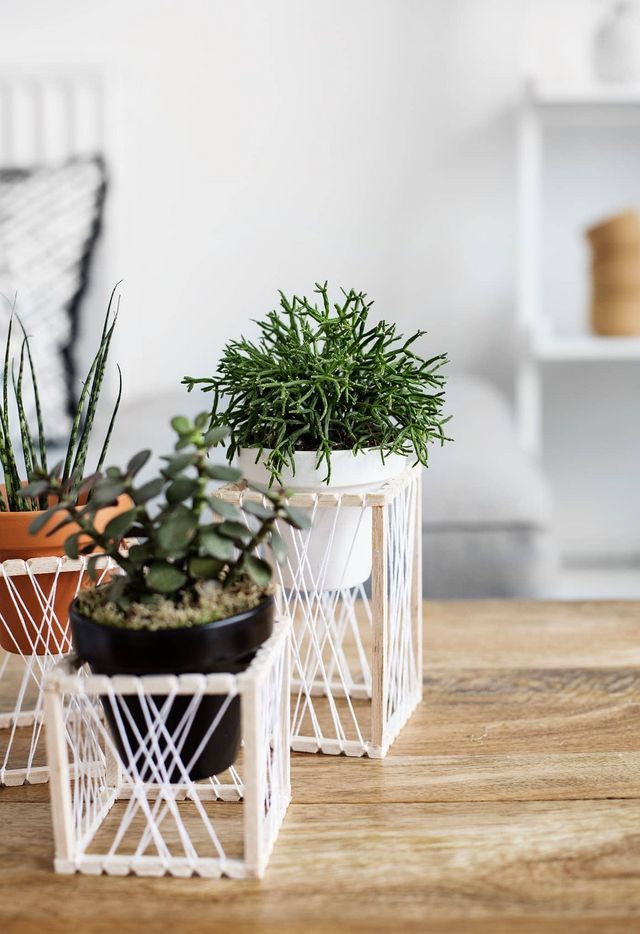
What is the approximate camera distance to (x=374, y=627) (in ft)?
2.26

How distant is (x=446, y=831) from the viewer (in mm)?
572

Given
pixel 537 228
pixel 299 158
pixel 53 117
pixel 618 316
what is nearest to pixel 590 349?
pixel 618 316

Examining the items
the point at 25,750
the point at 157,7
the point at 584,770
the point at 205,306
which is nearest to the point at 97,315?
the point at 205,306

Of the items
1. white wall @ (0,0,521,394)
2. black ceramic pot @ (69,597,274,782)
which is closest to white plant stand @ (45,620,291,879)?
black ceramic pot @ (69,597,274,782)

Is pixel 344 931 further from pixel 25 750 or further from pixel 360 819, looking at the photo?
pixel 25 750

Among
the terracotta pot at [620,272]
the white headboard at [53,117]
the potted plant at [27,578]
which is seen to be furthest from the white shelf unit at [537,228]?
the potted plant at [27,578]

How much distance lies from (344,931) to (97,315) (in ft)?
6.11

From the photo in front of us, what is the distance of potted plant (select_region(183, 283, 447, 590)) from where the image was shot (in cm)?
67

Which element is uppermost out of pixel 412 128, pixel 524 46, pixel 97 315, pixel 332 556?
pixel 524 46

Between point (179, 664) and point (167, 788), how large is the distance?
0.09 meters

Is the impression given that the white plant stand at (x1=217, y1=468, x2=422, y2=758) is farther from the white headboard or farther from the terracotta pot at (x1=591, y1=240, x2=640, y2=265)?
the white headboard

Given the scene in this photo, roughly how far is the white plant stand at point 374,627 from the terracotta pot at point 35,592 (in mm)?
118

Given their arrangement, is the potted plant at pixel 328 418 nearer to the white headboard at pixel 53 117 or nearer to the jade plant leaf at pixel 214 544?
the jade plant leaf at pixel 214 544

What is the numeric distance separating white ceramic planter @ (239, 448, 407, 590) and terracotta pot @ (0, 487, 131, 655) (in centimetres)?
12
